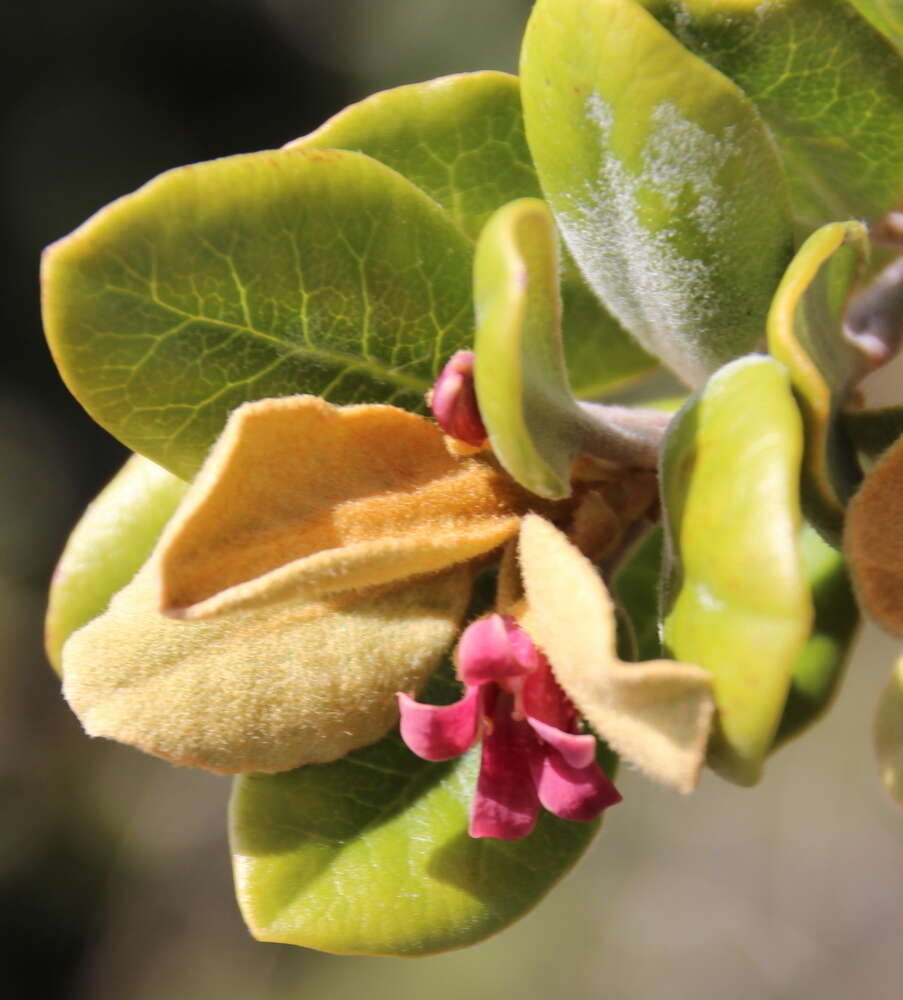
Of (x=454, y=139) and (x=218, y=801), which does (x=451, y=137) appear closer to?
(x=454, y=139)

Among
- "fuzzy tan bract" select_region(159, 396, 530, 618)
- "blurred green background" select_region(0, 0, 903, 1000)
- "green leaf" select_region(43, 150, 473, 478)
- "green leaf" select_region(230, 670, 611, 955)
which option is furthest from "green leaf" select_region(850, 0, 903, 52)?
"blurred green background" select_region(0, 0, 903, 1000)

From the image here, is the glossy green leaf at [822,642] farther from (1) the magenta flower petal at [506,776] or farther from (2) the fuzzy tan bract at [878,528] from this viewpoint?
(1) the magenta flower petal at [506,776]

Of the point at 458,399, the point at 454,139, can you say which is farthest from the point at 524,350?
the point at 454,139

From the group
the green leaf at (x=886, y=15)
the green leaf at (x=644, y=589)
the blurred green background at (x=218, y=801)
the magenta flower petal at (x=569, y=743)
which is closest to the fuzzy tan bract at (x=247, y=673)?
the magenta flower petal at (x=569, y=743)

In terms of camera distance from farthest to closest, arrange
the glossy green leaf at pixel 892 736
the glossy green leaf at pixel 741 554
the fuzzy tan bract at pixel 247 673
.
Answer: the glossy green leaf at pixel 892 736 → the fuzzy tan bract at pixel 247 673 → the glossy green leaf at pixel 741 554

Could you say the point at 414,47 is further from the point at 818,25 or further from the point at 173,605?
the point at 173,605

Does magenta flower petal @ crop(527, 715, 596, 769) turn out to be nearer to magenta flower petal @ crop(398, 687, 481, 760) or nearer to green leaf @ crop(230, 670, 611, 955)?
magenta flower petal @ crop(398, 687, 481, 760)
